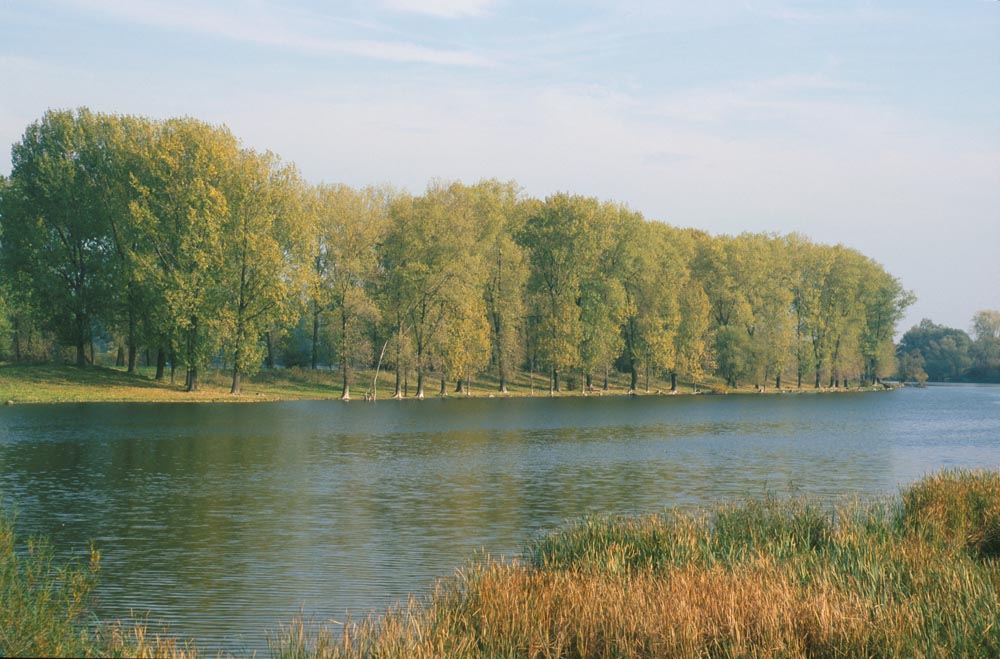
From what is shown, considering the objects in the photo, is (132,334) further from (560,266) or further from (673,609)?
(673,609)

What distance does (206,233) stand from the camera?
6975 centimetres

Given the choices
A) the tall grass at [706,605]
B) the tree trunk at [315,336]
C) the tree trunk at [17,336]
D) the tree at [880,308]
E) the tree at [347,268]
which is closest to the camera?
the tall grass at [706,605]

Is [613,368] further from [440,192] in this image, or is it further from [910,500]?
[910,500]

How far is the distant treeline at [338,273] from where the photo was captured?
7069 centimetres

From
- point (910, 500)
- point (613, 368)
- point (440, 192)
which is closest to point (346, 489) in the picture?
point (910, 500)

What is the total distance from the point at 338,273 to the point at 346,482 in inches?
1942

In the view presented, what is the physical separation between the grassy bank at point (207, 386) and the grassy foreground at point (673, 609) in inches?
2157

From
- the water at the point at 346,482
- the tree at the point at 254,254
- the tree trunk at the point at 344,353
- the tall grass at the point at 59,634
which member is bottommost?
the water at the point at 346,482

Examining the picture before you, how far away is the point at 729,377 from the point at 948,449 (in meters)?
73.1

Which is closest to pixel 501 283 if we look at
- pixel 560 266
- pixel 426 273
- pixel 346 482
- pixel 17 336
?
pixel 560 266

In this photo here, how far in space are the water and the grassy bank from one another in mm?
4086

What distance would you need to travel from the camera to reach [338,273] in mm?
79812

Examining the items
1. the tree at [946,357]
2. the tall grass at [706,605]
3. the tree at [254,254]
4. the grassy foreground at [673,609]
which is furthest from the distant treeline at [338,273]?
the tree at [946,357]

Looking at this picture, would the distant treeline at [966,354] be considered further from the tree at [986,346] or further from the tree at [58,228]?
the tree at [58,228]
